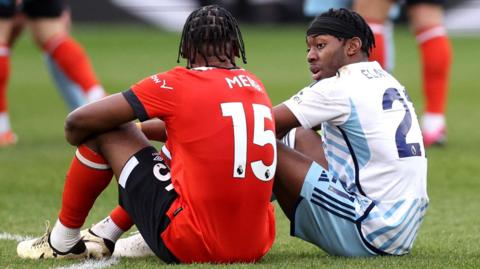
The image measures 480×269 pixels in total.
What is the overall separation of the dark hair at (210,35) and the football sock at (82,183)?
535mm

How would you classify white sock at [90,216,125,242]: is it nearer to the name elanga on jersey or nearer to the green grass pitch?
the green grass pitch

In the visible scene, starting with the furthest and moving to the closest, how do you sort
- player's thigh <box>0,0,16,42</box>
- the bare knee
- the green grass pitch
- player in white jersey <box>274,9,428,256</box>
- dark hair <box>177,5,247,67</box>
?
player's thigh <box>0,0,16,42</box>
the bare knee
the green grass pitch
player in white jersey <box>274,9,428,256</box>
dark hair <box>177,5,247,67</box>

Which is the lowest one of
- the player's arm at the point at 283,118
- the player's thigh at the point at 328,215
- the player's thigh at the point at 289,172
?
the player's thigh at the point at 328,215

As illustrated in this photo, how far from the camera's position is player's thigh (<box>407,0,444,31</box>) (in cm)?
854

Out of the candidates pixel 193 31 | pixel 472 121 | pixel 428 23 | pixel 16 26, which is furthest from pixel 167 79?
pixel 472 121

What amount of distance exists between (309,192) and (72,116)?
94cm

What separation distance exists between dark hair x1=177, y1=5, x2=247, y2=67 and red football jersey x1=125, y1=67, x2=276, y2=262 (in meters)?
0.09

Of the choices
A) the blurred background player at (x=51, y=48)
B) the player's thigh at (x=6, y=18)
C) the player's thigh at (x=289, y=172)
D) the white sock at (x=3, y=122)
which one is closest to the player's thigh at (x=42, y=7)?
the blurred background player at (x=51, y=48)

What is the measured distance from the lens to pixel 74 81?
9.20 metres

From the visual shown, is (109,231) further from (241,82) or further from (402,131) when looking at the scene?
(402,131)

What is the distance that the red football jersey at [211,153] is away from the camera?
4.31 metres

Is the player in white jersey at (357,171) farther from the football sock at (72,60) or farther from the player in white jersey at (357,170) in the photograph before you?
the football sock at (72,60)

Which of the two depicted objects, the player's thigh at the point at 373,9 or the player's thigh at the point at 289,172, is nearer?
the player's thigh at the point at 289,172

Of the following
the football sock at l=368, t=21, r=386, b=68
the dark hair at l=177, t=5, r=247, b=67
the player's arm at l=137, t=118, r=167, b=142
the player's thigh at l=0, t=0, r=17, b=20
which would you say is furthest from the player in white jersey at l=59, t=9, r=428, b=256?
the player's thigh at l=0, t=0, r=17, b=20
